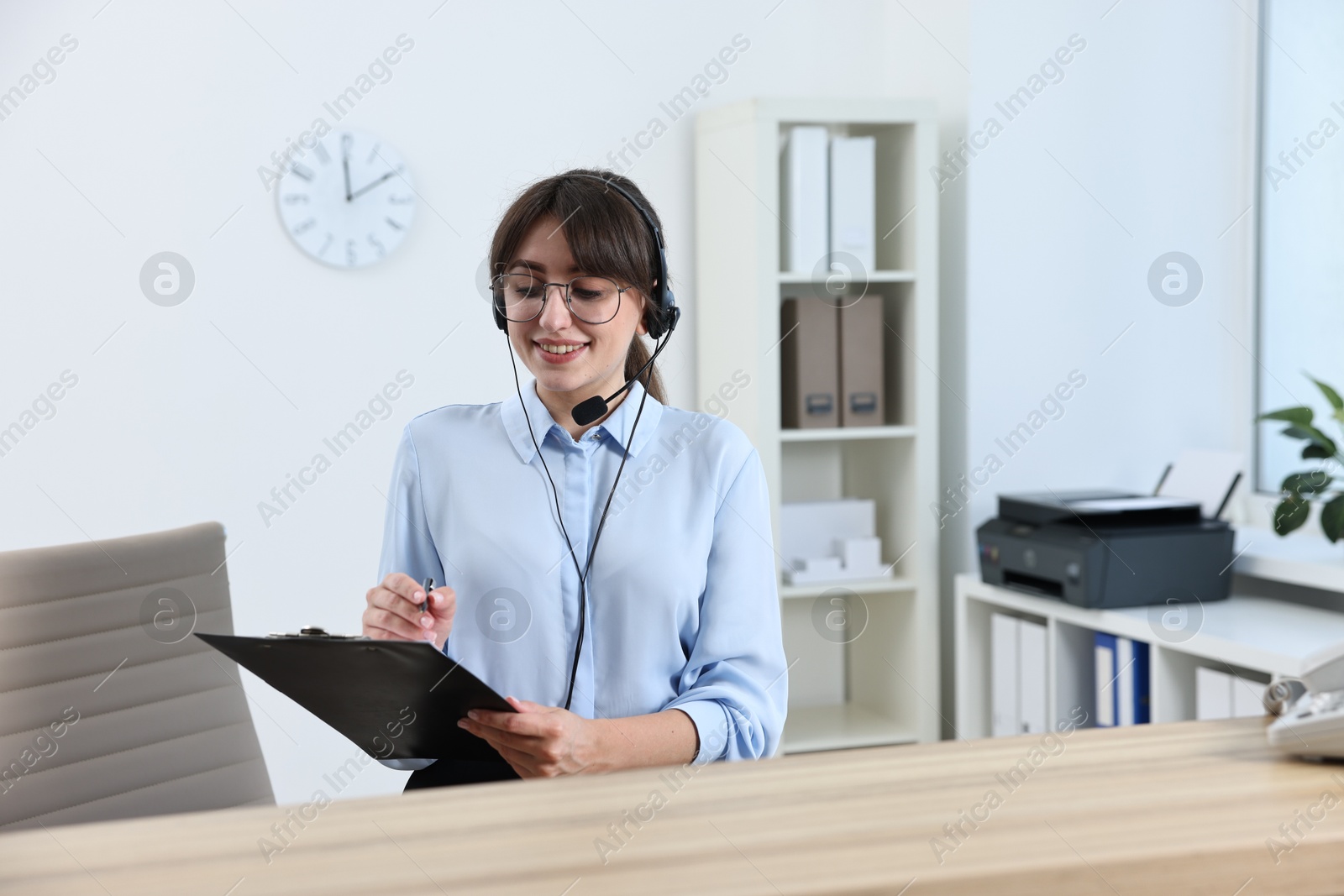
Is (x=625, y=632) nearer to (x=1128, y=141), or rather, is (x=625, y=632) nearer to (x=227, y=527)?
(x=227, y=527)

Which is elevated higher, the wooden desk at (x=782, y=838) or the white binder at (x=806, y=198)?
the white binder at (x=806, y=198)

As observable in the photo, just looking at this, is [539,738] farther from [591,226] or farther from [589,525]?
[591,226]

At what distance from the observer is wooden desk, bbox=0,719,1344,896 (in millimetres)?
631

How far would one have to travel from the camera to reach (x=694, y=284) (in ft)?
11.2

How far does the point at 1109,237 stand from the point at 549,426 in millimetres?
2351

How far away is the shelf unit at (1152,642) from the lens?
2391 mm

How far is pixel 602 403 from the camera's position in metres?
1.50

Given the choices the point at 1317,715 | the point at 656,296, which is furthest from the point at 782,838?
the point at 656,296

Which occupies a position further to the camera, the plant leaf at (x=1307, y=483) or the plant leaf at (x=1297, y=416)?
the plant leaf at (x=1307, y=483)

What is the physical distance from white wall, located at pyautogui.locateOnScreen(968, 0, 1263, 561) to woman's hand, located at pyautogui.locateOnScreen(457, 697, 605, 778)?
7.21 feet

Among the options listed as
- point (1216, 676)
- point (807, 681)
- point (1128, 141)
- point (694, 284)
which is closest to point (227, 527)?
point (694, 284)

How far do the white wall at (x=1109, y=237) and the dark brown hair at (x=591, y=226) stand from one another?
1907 millimetres

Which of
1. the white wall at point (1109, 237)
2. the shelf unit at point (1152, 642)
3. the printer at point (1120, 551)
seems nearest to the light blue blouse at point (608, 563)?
the shelf unit at point (1152, 642)

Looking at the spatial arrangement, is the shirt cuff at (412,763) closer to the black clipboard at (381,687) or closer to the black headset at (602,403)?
the black clipboard at (381,687)
